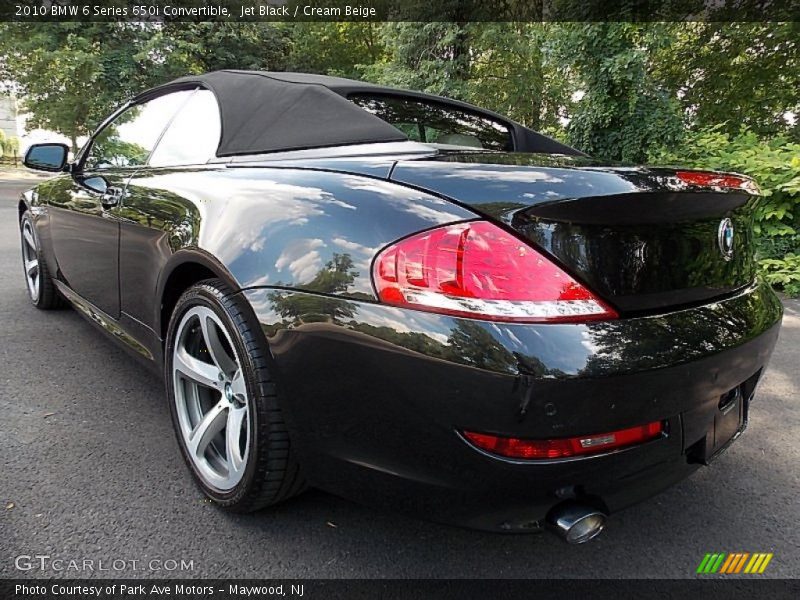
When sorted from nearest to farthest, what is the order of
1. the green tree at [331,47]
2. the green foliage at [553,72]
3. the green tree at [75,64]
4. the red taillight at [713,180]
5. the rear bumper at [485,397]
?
the rear bumper at [485,397] < the red taillight at [713,180] < the green foliage at [553,72] < the green tree at [75,64] < the green tree at [331,47]

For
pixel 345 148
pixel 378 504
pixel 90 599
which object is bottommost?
pixel 90 599

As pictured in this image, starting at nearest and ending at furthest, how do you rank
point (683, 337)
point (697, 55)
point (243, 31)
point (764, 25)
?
point (683, 337)
point (764, 25)
point (697, 55)
point (243, 31)

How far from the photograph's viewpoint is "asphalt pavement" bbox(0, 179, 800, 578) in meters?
1.68

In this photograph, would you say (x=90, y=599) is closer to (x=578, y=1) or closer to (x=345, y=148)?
(x=345, y=148)

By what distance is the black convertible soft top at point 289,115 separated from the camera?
211 centimetres

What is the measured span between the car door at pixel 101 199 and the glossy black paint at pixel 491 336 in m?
1.18

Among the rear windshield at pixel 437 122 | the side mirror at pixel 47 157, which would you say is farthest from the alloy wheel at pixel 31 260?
the rear windshield at pixel 437 122

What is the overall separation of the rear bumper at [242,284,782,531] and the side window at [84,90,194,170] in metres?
1.65

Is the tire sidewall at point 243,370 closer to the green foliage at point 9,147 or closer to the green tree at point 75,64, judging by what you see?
the green tree at point 75,64

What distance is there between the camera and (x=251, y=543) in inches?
69.3

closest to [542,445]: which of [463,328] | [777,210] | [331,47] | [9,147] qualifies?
[463,328]

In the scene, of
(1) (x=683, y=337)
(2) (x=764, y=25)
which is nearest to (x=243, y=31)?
(2) (x=764, y=25)

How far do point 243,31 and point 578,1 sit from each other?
37.3 feet

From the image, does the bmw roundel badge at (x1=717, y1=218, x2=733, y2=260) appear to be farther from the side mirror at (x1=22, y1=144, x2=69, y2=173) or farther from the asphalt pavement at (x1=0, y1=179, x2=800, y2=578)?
the side mirror at (x1=22, y1=144, x2=69, y2=173)
